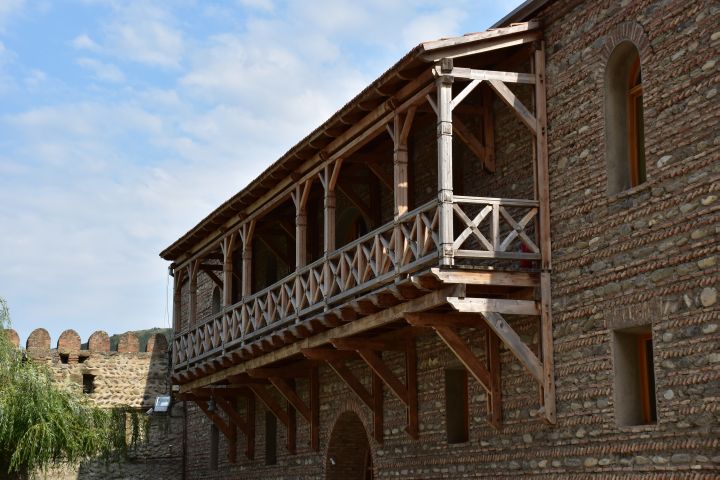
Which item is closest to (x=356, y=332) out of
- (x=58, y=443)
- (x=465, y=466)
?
(x=465, y=466)

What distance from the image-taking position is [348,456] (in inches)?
765

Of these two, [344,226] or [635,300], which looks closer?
[635,300]

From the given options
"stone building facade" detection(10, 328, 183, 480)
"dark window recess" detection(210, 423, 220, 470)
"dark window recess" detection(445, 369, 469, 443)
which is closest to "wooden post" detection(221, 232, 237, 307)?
"dark window recess" detection(210, 423, 220, 470)

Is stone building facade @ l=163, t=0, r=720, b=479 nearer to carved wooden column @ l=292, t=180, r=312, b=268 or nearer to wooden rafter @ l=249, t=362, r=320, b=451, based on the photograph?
carved wooden column @ l=292, t=180, r=312, b=268

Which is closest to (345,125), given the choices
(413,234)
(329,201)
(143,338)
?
(329,201)

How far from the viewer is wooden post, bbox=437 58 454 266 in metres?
12.7

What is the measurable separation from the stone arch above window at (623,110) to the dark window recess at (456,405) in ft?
14.5

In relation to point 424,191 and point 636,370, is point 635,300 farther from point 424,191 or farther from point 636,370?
point 424,191

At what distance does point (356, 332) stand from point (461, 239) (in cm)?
342

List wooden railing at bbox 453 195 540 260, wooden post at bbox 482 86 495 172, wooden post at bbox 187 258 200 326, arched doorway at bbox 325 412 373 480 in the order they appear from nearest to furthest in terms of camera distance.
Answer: wooden railing at bbox 453 195 540 260, wooden post at bbox 482 86 495 172, arched doorway at bbox 325 412 373 480, wooden post at bbox 187 258 200 326

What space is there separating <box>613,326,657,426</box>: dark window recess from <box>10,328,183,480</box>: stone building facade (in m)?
→ 17.9

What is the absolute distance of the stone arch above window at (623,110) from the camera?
40.7 ft

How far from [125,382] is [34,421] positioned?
810 cm

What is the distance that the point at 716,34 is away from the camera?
36.3 feet
